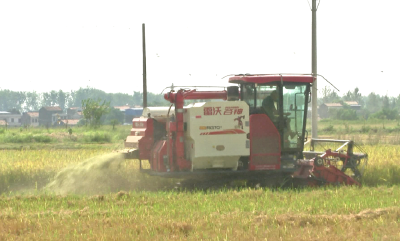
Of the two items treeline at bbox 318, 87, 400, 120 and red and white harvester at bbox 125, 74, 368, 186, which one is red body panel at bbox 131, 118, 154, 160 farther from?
treeline at bbox 318, 87, 400, 120

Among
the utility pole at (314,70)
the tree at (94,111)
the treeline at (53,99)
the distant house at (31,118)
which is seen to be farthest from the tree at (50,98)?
the utility pole at (314,70)

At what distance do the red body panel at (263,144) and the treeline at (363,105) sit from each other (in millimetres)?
66200

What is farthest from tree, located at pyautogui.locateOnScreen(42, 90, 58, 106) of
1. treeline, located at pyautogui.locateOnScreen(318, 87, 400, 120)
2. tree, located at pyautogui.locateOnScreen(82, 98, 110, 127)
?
tree, located at pyautogui.locateOnScreen(82, 98, 110, 127)

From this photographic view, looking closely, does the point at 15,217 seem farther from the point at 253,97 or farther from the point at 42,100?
the point at 42,100

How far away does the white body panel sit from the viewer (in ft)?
41.1

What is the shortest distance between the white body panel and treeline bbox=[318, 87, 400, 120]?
2633 inches

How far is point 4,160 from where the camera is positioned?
18406mm

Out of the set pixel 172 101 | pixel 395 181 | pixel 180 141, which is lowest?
pixel 395 181

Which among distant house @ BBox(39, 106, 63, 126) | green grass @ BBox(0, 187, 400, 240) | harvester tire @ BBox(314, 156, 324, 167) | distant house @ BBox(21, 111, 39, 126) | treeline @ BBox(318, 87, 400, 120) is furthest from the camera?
distant house @ BBox(21, 111, 39, 126)

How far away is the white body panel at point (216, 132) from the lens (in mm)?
12539

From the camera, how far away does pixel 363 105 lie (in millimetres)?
144500

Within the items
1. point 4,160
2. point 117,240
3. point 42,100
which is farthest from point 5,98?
point 117,240

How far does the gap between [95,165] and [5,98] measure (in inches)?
6672

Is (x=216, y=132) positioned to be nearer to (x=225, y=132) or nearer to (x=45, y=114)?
(x=225, y=132)
